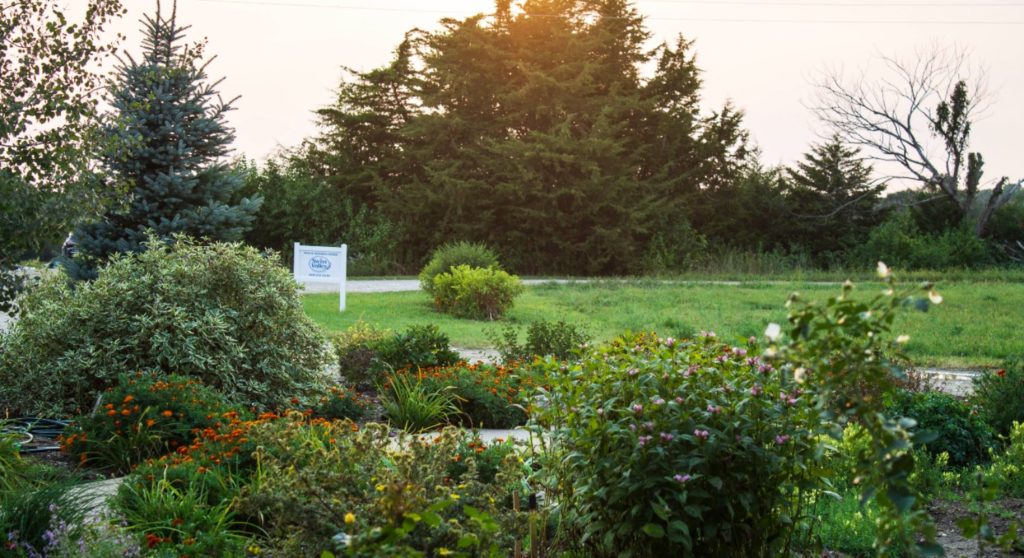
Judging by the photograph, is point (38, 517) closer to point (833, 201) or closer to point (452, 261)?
point (452, 261)

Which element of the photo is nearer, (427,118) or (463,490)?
(463,490)

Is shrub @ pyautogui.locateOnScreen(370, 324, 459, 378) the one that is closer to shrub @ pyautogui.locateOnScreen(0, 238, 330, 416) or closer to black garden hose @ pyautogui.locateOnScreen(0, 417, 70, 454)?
shrub @ pyautogui.locateOnScreen(0, 238, 330, 416)

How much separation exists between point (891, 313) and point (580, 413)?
4.98 feet

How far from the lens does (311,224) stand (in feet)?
83.8

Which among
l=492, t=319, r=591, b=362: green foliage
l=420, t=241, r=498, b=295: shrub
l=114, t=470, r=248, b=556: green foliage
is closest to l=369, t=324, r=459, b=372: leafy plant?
l=492, t=319, r=591, b=362: green foliage

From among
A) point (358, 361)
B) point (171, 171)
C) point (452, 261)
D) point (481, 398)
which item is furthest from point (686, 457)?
point (452, 261)

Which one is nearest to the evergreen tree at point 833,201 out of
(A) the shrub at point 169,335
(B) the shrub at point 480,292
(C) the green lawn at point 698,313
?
(C) the green lawn at point 698,313

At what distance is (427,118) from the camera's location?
88.0 feet

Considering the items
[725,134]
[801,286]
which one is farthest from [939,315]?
[725,134]

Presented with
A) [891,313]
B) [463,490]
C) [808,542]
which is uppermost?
[891,313]

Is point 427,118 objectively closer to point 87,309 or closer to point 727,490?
point 87,309

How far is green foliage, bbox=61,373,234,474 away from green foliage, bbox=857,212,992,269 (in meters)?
21.3

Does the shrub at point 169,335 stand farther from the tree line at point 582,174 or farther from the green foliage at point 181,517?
the tree line at point 582,174

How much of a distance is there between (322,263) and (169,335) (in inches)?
337
